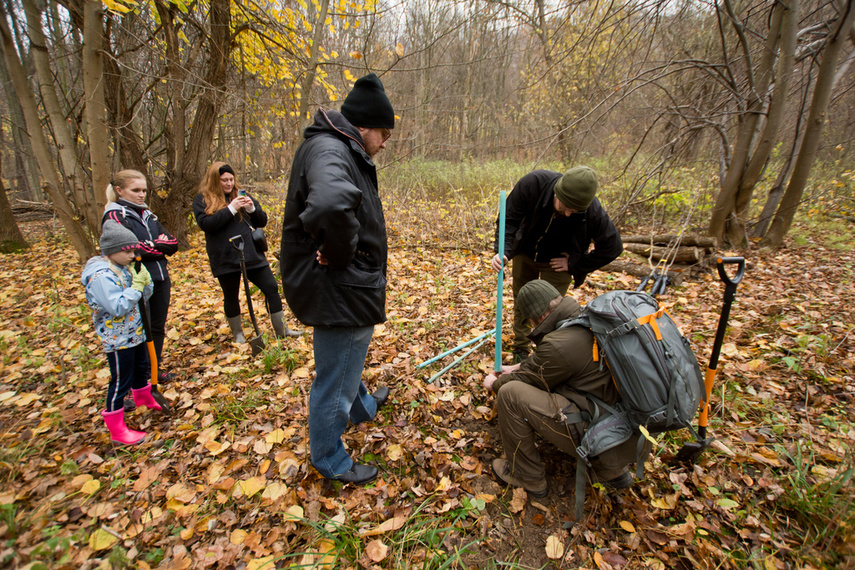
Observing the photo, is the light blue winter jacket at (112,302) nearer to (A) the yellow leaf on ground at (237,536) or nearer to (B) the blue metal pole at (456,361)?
(A) the yellow leaf on ground at (237,536)

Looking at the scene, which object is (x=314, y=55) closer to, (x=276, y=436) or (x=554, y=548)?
(x=276, y=436)

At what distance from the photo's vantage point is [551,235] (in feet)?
9.89

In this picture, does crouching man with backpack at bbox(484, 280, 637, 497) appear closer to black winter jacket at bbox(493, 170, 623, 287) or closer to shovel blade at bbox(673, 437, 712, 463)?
shovel blade at bbox(673, 437, 712, 463)

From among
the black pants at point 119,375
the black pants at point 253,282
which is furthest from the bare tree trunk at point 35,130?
the black pants at point 119,375

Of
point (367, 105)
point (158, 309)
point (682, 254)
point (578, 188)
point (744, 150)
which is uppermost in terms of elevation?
point (744, 150)

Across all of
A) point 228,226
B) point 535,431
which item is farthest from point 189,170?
point 535,431

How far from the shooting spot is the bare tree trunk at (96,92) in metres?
4.24

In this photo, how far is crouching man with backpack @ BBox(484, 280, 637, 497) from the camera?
1.99 m

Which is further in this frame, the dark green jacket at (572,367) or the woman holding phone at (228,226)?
the woman holding phone at (228,226)

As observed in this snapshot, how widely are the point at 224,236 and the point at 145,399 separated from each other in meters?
1.51

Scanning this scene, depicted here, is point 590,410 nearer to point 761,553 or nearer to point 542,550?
point 542,550

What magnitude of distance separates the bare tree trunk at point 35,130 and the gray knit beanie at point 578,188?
7.29 metres

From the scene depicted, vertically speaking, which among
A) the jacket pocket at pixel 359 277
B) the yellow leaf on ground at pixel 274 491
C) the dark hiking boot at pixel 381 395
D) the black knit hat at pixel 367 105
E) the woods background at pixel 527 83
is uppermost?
the woods background at pixel 527 83

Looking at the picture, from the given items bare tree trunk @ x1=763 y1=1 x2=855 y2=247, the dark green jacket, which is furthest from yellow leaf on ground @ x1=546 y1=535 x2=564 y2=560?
bare tree trunk @ x1=763 y1=1 x2=855 y2=247
